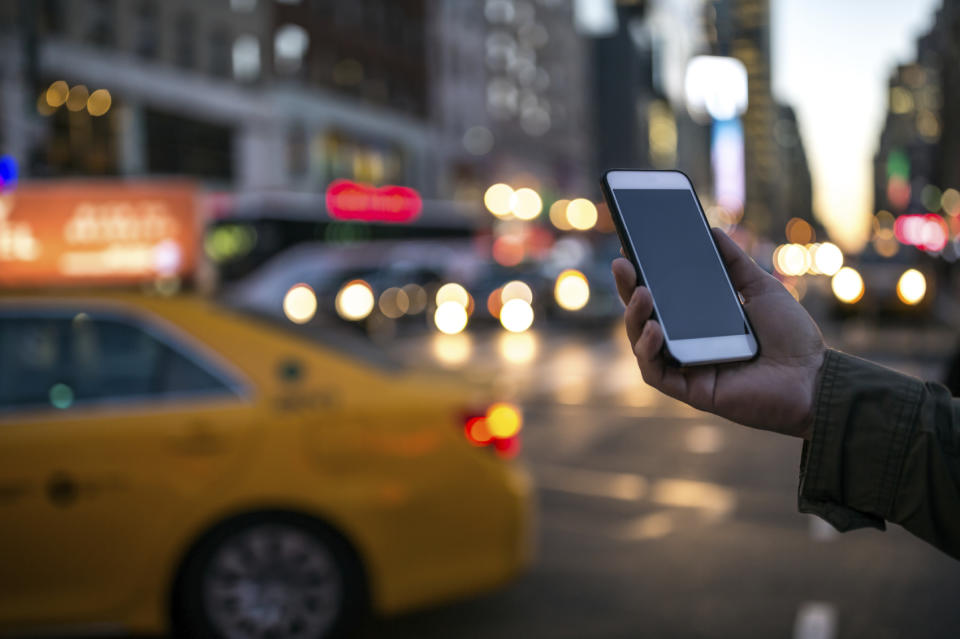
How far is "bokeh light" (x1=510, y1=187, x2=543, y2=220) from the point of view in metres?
74.5

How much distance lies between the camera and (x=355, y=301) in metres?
26.6

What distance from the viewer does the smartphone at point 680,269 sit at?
6.31 ft

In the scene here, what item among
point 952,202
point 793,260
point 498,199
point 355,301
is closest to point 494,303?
point 355,301

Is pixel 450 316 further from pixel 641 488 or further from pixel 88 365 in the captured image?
pixel 88 365

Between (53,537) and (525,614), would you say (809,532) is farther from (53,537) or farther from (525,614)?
(53,537)

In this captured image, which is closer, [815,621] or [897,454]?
[897,454]

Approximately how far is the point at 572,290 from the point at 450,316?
3.27 metres

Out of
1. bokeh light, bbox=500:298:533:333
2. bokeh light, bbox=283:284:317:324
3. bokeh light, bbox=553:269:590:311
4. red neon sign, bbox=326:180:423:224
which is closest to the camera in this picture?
bokeh light, bbox=283:284:317:324

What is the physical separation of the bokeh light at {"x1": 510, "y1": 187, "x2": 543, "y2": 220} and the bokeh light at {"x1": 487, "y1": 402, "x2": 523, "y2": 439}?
225ft

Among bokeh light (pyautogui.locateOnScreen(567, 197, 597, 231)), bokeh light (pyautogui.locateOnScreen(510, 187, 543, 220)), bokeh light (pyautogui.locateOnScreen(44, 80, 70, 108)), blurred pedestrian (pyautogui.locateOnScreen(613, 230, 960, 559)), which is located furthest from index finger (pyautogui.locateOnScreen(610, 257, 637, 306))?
bokeh light (pyautogui.locateOnScreen(567, 197, 597, 231))

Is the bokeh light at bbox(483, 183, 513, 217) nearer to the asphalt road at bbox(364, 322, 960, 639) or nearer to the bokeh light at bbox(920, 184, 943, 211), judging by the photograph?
the bokeh light at bbox(920, 184, 943, 211)

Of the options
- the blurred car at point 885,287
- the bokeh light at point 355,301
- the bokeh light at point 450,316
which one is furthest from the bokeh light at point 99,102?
the blurred car at point 885,287

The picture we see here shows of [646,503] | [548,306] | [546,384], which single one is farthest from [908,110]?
[646,503]

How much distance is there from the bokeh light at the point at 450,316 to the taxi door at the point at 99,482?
969 inches
